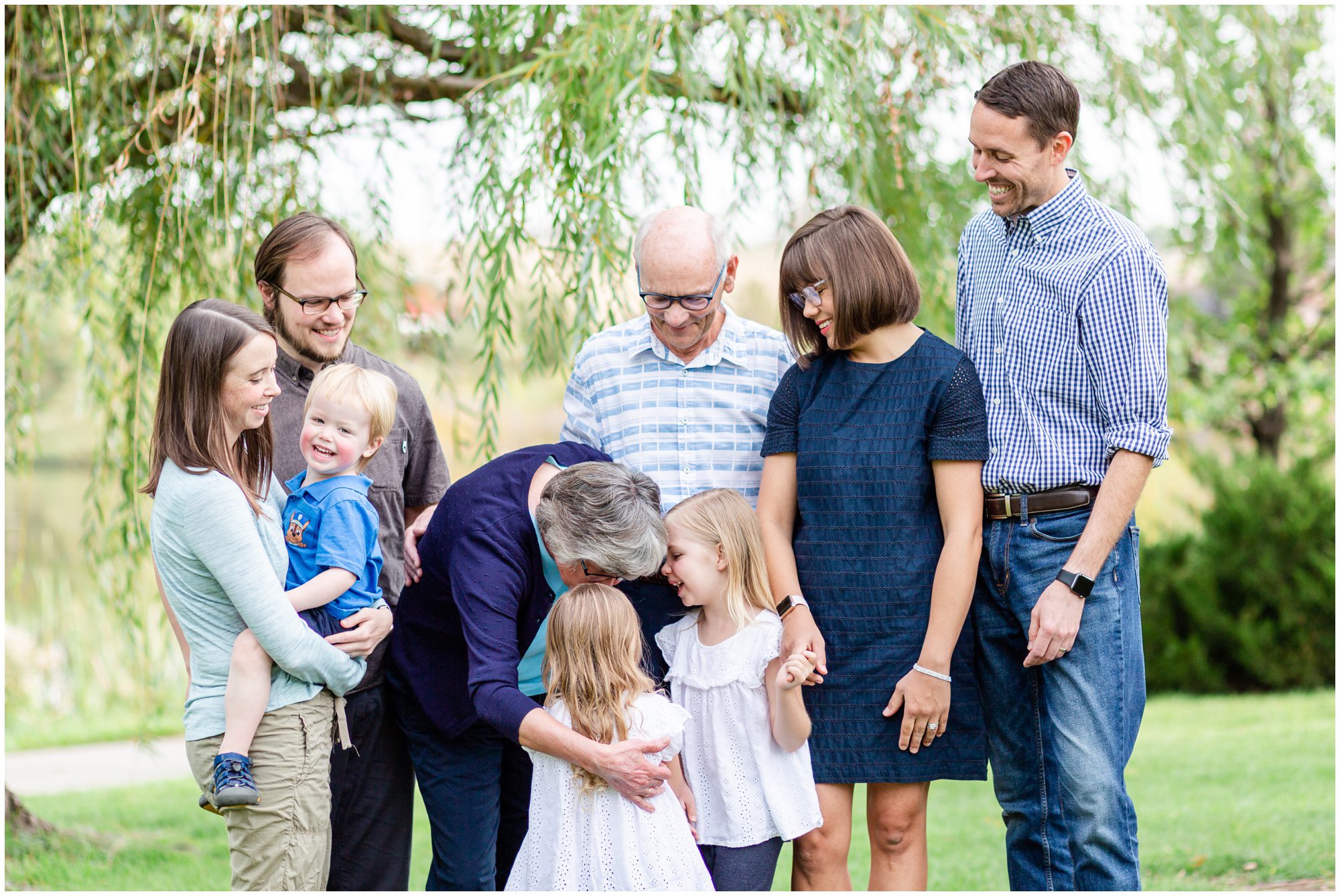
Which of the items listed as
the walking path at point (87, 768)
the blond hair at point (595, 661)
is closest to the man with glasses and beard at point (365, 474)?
the blond hair at point (595, 661)

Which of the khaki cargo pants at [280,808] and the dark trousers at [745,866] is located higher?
the khaki cargo pants at [280,808]

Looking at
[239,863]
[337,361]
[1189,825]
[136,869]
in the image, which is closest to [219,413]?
[337,361]

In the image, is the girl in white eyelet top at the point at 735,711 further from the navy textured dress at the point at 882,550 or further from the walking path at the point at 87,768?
the walking path at the point at 87,768

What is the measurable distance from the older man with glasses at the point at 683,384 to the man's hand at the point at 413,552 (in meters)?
0.41

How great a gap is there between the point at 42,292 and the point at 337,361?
1533 millimetres

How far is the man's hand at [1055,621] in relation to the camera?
2170 mm

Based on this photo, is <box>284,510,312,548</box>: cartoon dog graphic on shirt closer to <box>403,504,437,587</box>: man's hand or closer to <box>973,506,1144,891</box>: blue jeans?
<box>403,504,437,587</box>: man's hand

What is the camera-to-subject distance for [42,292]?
361cm

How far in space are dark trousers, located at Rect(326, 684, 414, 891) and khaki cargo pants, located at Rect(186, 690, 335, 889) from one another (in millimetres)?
339

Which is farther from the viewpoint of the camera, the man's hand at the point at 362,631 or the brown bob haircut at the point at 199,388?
the man's hand at the point at 362,631

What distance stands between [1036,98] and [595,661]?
4.18 ft

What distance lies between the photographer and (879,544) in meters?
2.25

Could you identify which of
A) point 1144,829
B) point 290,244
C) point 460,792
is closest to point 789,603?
point 460,792

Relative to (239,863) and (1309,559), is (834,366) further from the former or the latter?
(1309,559)
